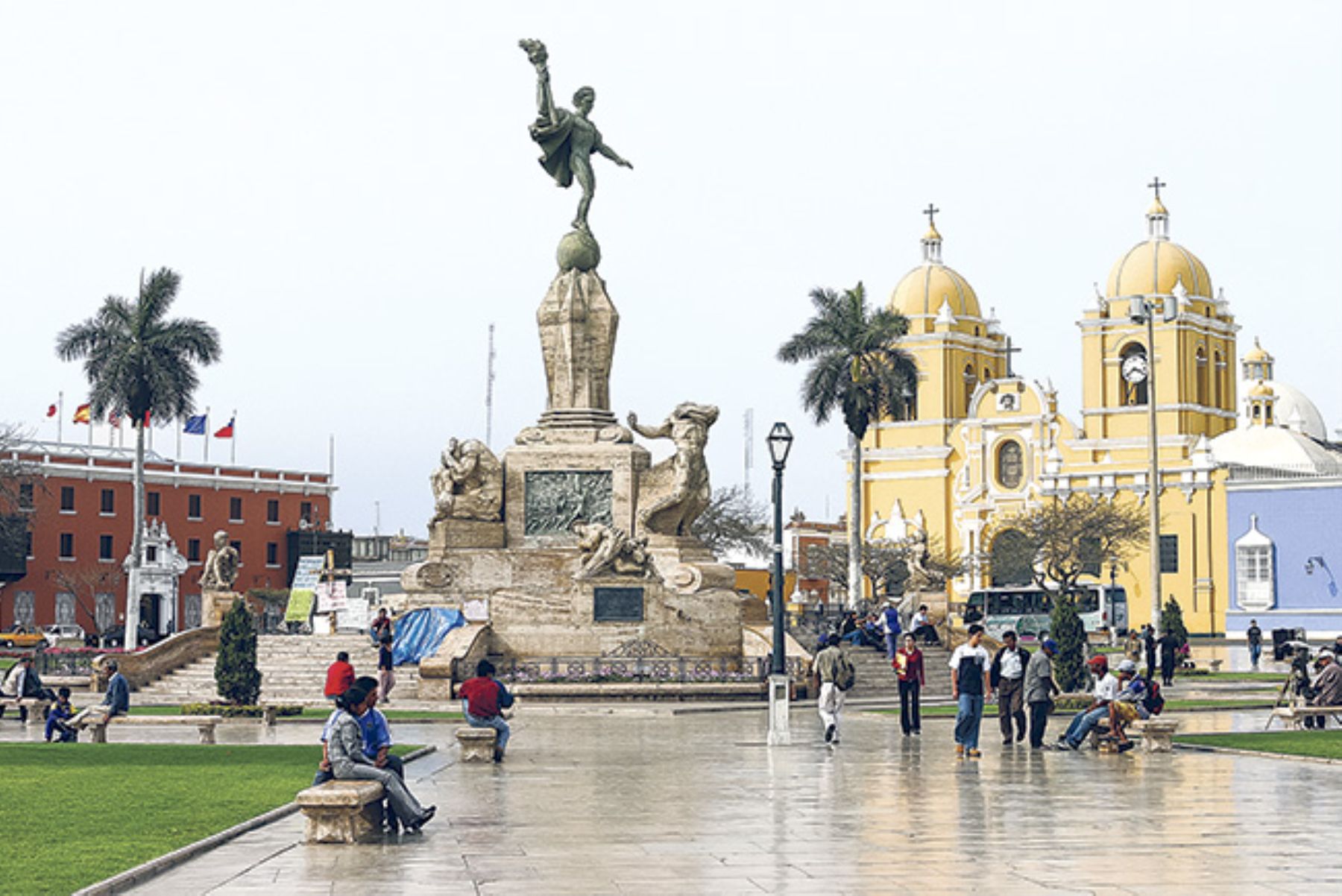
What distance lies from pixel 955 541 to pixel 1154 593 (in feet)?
128

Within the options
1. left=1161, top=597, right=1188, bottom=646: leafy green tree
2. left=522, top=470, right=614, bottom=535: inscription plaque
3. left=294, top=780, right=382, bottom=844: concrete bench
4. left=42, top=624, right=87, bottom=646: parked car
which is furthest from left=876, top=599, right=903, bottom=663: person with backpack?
left=42, top=624, right=87, bottom=646: parked car

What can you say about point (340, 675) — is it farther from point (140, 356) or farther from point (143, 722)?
point (140, 356)

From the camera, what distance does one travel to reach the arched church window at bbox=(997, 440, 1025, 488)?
88.1 m

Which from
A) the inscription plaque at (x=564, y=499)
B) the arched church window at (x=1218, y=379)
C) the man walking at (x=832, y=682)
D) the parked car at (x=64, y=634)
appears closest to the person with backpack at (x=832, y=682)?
the man walking at (x=832, y=682)

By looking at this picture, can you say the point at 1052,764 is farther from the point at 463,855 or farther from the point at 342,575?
the point at 342,575

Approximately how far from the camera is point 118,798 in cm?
1568

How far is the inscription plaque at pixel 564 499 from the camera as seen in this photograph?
37.4 metres

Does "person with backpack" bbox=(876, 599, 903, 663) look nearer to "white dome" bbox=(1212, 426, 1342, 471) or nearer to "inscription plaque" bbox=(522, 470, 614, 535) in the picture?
"inscription plaque" bbox=(522, 470, 614, 535)

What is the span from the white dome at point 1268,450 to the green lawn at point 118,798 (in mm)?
65257

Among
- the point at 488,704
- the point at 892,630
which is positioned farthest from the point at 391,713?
the point at 892,630

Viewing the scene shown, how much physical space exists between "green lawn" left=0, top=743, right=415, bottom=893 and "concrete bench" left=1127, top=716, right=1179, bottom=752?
8.16 metres

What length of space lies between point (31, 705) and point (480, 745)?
34.6 ft

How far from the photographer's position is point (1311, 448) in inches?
3295

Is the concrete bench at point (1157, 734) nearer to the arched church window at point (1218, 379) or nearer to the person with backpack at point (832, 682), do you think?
the person with backpack at point (832, 682)
